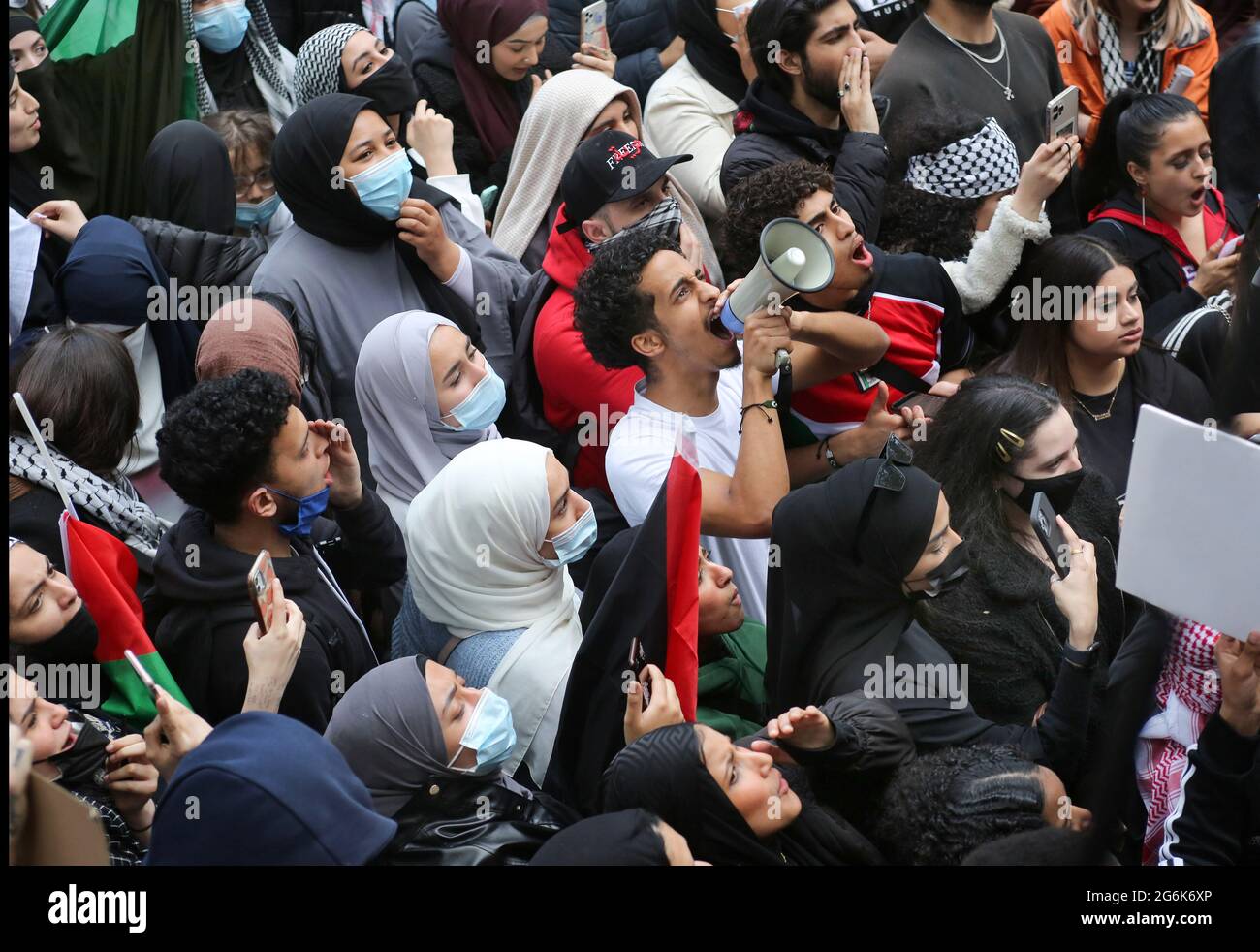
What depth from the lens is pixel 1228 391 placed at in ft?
9.41

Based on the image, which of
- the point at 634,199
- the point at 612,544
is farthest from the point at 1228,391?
the point at 634,199

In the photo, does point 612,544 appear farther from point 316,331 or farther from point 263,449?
point 316,331

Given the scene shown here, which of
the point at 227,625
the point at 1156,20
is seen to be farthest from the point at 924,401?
the point at 1156,20

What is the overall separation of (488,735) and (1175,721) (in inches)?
59.4

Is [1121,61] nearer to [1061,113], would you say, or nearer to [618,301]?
[1061,113]

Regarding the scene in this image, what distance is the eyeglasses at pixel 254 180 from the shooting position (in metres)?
4.79

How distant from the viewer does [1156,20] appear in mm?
5441

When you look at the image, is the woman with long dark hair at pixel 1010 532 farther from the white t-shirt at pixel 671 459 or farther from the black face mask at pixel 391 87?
the black face mask at pixel 391 87

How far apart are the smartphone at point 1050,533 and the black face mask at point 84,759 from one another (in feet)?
6.60

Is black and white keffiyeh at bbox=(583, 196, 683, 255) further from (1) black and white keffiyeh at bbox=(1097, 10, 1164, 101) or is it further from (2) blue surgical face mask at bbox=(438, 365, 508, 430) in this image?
(1) black and white keffiyeh at bbox=(1097, 10, 1164, 101)

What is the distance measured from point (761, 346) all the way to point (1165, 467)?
48.2 inches

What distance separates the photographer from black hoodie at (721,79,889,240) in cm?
429

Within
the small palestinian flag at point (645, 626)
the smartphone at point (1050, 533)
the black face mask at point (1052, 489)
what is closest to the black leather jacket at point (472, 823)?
the small palestinian flag at point (645, 626)

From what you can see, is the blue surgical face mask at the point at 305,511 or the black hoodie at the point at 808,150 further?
the black hoodie at the point at 808,150
